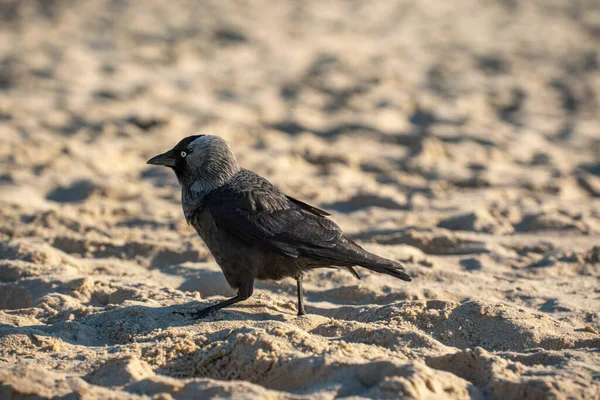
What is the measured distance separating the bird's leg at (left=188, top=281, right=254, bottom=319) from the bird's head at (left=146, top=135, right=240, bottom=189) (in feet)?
2.21

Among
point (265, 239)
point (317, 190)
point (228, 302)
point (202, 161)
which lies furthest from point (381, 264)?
point (317, 190)

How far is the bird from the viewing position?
4215 millimetres

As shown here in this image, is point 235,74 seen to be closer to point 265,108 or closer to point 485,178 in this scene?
point 265,108

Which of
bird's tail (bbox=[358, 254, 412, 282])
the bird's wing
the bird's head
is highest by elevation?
the bird's head

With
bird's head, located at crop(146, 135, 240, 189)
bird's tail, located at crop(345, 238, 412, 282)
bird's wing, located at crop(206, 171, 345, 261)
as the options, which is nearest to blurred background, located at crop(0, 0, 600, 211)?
bird's head, located at crop(146, 135, 240, 189)

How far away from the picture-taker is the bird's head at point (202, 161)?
4645mm

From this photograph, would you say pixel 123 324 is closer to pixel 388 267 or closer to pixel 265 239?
pixel 265 239

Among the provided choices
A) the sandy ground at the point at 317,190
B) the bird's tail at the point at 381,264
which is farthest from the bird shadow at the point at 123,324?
the bird's tail at the point at 381,264

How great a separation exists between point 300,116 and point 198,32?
136 inches

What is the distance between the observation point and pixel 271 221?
4.31 metres

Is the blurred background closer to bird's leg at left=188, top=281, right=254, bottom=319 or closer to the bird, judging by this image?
the bird

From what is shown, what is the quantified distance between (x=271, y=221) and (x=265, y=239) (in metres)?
0.12

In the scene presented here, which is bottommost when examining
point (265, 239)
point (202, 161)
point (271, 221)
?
point (265, 239)

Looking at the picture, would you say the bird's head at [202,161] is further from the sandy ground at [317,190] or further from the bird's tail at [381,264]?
the bird's tail at [381,264]
